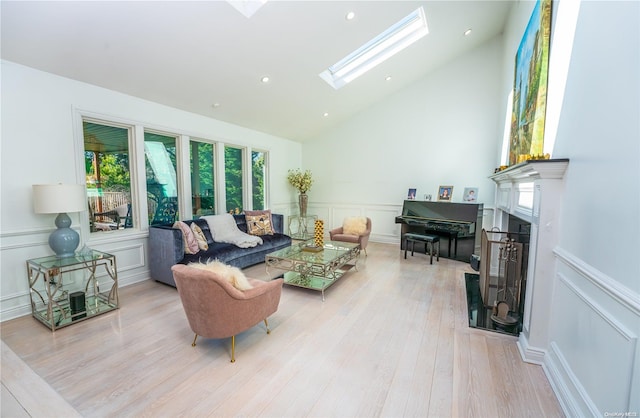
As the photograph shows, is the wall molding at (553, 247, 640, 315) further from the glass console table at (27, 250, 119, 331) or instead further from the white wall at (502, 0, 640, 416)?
the glass console table at (27, 250, 119, 331)

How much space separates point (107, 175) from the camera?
3590mm

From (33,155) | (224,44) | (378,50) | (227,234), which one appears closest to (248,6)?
(224,44)

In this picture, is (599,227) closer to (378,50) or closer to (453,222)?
(453,222)

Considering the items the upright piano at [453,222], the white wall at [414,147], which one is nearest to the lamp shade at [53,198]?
the upright piano at [453,222]

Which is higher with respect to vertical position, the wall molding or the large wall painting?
the large wall painting

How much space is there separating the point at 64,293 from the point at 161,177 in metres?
1.98

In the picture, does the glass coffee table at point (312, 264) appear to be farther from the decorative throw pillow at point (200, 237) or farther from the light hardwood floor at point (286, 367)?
the decorative throw pillow at point (200, 237)

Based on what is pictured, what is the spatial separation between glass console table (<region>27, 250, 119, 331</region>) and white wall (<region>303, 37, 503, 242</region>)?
5.07 metres

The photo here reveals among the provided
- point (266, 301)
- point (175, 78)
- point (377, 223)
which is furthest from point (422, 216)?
point (175, 78)

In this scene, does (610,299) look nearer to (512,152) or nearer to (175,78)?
(512,152)

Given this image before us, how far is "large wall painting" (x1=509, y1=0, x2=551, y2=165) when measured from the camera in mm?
2506

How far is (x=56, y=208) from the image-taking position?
8.67ft

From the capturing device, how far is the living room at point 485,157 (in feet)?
4.30

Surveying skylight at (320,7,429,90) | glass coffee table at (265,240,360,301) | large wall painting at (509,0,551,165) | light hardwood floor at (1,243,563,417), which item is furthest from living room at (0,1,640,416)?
glass coffee table at (265,240,360,301)
